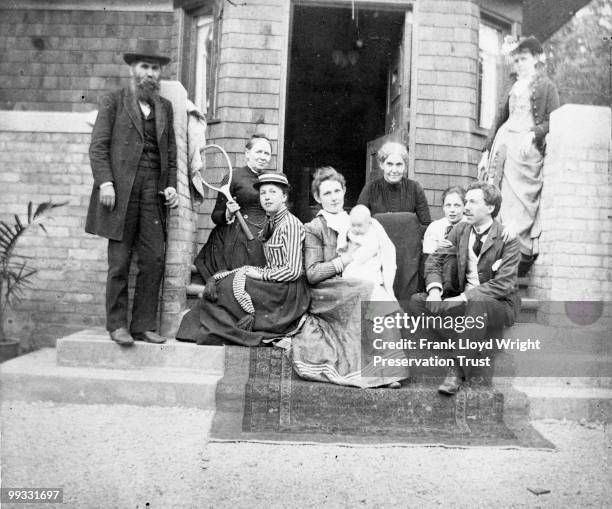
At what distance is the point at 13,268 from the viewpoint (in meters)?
5.05

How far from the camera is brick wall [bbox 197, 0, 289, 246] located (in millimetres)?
6316

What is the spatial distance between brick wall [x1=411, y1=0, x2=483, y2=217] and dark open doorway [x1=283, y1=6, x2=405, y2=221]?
589 mm

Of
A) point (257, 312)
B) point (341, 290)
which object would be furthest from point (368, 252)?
point (257, 312)

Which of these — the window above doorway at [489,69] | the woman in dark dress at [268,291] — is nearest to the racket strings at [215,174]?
the woman in dark dress at [268,291]

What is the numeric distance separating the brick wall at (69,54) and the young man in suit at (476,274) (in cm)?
472

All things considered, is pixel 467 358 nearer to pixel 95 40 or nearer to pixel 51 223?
pixel 51 223

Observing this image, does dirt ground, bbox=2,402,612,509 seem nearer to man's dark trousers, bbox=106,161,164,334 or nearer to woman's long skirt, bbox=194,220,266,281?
man's dark trousers, bbox=106,161,164,334

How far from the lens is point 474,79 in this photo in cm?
650

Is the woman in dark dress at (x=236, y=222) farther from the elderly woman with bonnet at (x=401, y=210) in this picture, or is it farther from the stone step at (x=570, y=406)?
the stone step at (x=570, y=406)

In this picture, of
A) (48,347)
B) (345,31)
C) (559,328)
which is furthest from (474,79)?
(48,347)

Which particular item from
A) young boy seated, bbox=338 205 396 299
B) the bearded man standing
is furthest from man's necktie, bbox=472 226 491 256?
the bearded man standing

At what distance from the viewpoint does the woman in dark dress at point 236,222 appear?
4383mm

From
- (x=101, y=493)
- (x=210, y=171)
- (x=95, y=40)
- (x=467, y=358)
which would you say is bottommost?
(x=101, y=493)

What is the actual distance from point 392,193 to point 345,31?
15.4 ft
